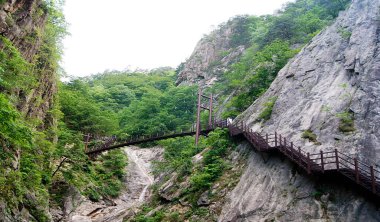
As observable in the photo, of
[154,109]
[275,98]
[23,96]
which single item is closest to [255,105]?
[275,98]

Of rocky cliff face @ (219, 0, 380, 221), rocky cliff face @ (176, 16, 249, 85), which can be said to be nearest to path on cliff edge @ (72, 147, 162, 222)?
rocky cliff face @ (219, 0, 380, 221)

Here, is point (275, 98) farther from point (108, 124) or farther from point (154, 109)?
point (154, 109)

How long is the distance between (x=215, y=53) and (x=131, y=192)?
1557 inches

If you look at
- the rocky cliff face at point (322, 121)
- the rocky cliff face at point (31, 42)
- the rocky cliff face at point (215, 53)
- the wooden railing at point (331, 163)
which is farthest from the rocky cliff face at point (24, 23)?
the rocky cliff face at point (215, 53)

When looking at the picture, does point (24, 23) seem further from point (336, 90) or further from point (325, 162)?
point (336, 90)

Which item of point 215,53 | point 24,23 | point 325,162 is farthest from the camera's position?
Result: point 215,53

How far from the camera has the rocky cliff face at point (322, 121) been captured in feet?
44.0

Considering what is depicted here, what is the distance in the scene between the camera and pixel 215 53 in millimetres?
62875

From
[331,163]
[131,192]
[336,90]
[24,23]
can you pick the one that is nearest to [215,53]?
[131,192]

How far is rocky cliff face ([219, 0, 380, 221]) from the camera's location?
44.0ft

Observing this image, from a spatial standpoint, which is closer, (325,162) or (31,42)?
(325,162)

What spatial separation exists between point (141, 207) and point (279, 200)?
1080 centimetres

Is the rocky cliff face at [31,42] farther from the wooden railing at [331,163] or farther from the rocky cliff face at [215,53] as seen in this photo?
the rocky cliff face at [215,53]

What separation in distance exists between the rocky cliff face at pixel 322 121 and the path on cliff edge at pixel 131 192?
1000 cm
